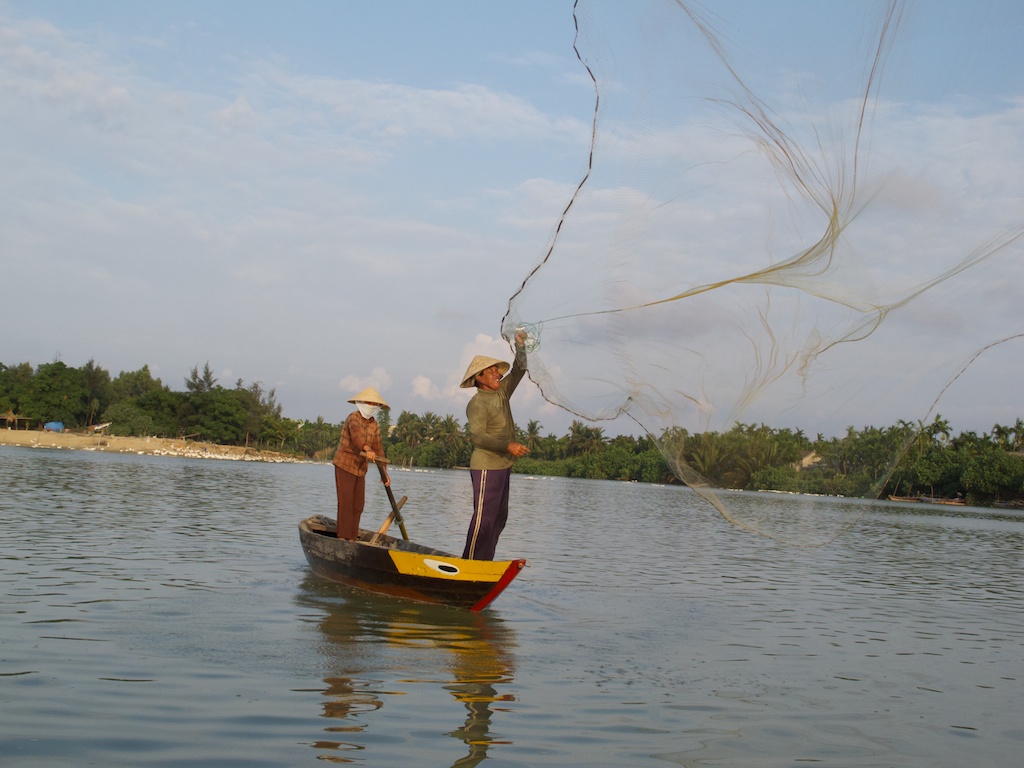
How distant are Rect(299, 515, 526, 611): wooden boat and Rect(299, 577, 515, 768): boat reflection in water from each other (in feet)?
0.51

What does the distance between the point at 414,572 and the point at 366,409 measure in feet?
8.08

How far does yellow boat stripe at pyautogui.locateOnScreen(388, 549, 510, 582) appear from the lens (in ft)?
30.2

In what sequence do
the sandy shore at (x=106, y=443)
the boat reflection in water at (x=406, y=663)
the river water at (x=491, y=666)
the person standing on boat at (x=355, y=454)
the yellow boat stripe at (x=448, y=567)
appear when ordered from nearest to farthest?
the river water at (x=491, y=666), the boat reflection in water at (x=406, y=663), the yellow boat stripe at (x=448, y=567), the person standing on boat at (x=355, y=454), the sandy shore at (x=106, y=443)

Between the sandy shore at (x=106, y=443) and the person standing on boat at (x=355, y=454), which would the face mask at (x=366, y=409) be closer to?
the person standing on boat at (x=355, y=454)

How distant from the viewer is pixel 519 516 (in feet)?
90.6

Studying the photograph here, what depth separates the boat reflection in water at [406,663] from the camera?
5.36 m

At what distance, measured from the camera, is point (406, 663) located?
714cm

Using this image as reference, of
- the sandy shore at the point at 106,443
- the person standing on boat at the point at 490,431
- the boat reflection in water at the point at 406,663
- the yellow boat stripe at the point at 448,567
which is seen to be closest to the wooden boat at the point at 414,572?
the yellow boat stripe at the point at 448,567

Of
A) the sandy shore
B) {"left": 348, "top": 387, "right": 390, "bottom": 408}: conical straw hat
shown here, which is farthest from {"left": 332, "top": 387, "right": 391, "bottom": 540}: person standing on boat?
the sandy shore

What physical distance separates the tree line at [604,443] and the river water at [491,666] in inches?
19.5

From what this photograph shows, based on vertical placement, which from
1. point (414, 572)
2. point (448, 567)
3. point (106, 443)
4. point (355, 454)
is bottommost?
point (106, 443)

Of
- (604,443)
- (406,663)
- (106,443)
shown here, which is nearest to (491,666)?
(406,663)

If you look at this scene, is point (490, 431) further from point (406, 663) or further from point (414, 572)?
point (406, 663)

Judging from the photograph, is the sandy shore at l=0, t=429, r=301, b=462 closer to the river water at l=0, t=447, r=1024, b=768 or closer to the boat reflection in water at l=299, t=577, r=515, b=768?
the river water at l=0, t=447, r=1024, b=768
